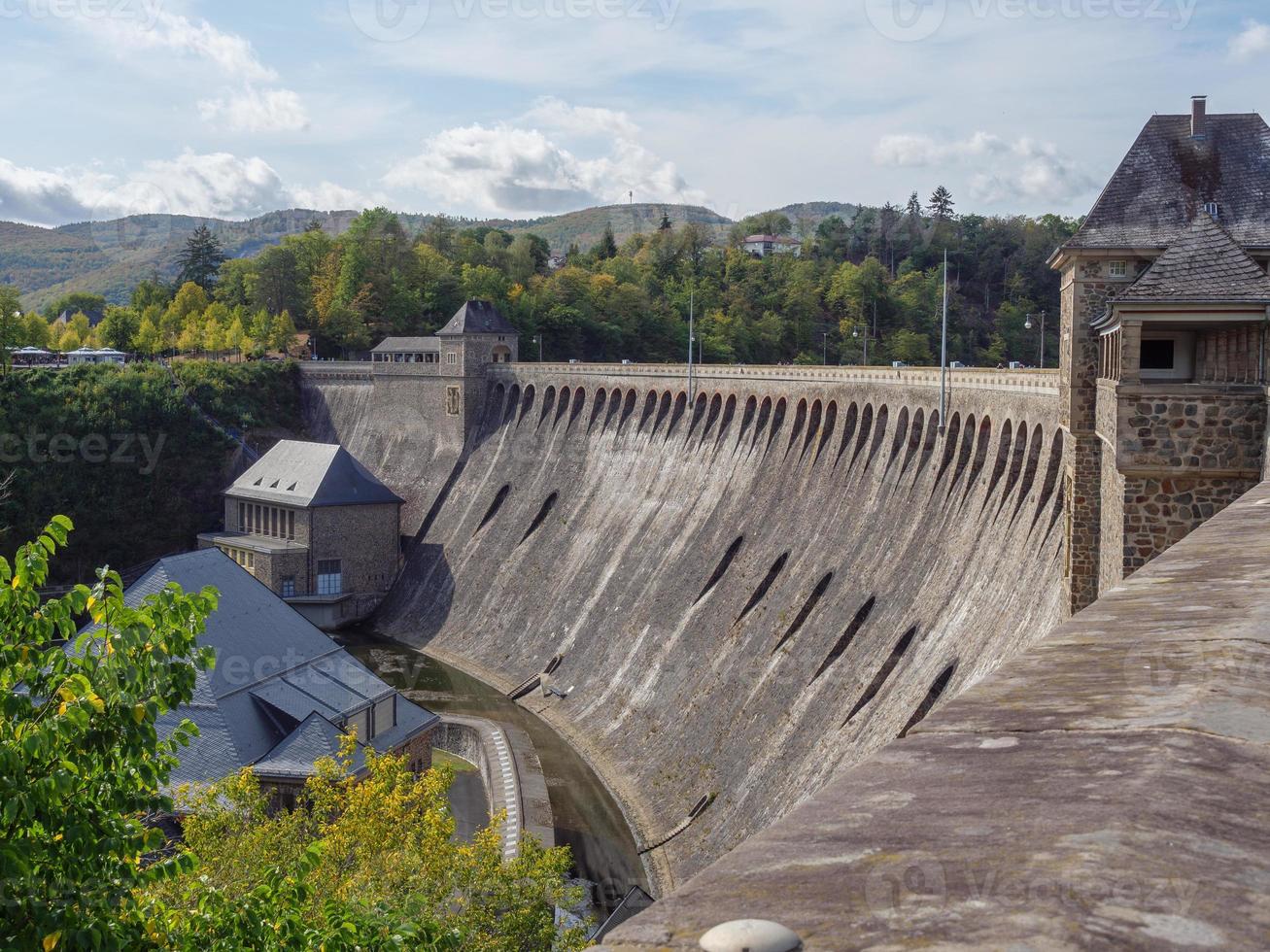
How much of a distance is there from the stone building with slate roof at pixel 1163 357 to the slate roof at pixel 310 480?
49.4 metres

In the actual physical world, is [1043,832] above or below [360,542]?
above

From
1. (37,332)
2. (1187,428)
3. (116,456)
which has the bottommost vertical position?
(116,456)

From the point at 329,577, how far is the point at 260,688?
3152 cm

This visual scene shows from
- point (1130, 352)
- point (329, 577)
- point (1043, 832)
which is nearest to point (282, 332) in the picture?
point (329, 577)

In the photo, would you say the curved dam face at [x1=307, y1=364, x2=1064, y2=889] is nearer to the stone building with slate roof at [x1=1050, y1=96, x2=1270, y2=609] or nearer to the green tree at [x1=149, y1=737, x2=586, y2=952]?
the stone building with slate roof at [x1=1050, y1=96, x2=1270, y2=609]

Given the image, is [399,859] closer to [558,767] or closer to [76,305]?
[558,767]

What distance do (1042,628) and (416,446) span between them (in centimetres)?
5143

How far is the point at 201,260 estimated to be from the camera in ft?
428

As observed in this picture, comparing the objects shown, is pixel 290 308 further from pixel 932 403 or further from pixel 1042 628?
pixel 1042 628

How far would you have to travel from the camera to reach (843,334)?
364 ft

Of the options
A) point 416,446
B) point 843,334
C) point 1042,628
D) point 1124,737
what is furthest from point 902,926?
point 843,334

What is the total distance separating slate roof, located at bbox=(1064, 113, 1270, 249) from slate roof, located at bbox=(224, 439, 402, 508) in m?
49.9

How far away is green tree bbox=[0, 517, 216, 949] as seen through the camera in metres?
9.57

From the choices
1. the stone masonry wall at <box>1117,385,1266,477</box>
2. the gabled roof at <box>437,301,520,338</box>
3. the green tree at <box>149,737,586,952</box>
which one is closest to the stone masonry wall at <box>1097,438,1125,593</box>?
the stone masonry wall at <box>1117,385,1266,477</box>
